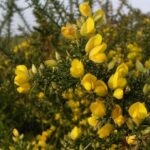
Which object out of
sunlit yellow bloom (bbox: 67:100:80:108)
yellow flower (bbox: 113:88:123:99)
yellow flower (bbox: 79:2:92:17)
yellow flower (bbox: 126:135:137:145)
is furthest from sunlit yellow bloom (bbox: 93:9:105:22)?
sunlit yellow bloom (bbox: 67:100:80:108)

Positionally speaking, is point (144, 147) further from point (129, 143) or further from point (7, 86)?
point (7, 86)

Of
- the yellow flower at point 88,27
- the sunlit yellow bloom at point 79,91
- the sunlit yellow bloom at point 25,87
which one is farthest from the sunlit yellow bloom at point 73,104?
the yellow flower at point 88,27

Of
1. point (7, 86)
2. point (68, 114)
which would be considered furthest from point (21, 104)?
point (68, 114)

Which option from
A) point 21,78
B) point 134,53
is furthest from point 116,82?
point 134,53

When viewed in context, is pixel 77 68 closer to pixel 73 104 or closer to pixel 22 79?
pixel 22 79

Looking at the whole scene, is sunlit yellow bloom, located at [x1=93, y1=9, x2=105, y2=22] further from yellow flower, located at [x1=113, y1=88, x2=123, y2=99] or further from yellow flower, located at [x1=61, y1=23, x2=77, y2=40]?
yellow flower, located at [x1=113, y1=88, x2=123, y2=99]
